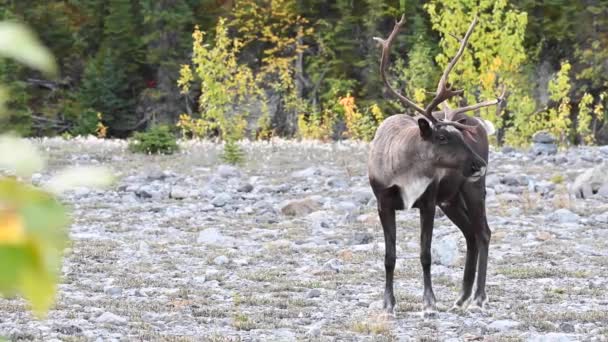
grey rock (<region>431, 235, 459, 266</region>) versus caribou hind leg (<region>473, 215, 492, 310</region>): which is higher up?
caribou hind leg (<region>473, 215, 492, 310</region>)

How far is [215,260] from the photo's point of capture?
918cm

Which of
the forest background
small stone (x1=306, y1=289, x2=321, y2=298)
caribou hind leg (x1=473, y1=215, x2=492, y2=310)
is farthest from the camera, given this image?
the forest background

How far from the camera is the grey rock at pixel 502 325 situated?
6477mm

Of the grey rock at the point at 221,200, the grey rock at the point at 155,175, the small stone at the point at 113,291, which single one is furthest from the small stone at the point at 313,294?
the grey rock at the point at 155,175

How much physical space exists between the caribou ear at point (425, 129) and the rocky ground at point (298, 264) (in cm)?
121

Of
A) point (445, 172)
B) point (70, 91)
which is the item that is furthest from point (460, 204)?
point (70, 91)

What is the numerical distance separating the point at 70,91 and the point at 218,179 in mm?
22048

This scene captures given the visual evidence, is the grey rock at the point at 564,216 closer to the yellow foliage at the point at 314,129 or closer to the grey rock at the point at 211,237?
the grey rock at the point at 211,237

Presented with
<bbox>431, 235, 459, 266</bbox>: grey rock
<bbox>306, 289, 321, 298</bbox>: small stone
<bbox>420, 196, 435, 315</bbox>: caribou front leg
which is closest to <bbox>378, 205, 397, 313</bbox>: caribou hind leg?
→ <bbox>420, 196, 435, 315</bbox>: caribou front leg

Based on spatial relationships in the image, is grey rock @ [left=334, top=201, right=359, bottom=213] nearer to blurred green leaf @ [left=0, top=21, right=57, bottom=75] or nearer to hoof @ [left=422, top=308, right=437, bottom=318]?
hoof @ [left=422, top=308, right=437, bottom=318]

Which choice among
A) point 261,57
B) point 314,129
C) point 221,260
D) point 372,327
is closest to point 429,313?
point 372,327

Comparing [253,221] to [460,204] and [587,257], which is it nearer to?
[587,257]

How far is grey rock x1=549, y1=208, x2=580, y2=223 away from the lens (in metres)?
11.6

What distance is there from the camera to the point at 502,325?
21.4 ft
